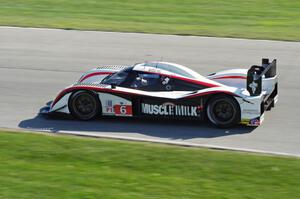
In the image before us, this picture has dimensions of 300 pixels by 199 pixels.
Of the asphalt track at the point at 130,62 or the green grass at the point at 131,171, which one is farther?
the asphalt track at the point at 130,62

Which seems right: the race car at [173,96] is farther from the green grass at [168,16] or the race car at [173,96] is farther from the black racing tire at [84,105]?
the green grass at [168,16]

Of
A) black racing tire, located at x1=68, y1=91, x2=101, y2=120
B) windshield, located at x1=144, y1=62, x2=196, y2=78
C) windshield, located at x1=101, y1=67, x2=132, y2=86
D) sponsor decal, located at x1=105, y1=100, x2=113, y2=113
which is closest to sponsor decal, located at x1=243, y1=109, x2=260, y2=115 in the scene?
windshield, located at x1=144, y1=62, x2=196, y2=78

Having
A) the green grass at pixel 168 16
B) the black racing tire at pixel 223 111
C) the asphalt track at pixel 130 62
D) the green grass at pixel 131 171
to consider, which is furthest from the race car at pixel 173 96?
the green grass at pixel 168 16

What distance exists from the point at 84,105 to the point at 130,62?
569cm

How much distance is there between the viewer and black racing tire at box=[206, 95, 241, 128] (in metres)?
13.5

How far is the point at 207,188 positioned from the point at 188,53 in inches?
448

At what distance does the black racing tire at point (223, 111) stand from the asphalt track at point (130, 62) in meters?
0.17

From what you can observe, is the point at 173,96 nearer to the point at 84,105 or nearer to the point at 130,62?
the point at 84,105

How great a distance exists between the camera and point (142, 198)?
9094 mm

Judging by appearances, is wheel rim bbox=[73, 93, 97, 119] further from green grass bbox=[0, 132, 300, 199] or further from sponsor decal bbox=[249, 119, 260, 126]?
sponsor decal bbox=[249, 119, 260, 126]

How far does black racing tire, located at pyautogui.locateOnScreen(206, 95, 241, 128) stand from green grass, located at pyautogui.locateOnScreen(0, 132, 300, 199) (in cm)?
176

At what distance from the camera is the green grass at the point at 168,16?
23969 mm

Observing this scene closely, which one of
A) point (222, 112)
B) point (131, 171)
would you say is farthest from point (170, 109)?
point (131, 171)

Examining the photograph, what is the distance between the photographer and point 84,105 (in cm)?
1434
